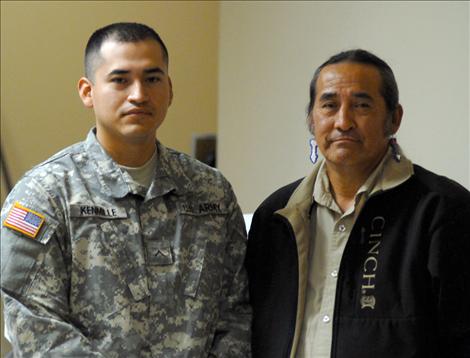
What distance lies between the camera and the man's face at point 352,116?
201cm

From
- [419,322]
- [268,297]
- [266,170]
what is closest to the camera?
[419,322]

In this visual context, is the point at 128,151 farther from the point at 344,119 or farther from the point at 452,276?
the point at 452,276

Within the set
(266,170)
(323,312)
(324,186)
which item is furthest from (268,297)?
(266,170)

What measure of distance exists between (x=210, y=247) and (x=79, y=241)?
358 millimetres

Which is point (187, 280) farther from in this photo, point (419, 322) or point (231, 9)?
point (231, 9)

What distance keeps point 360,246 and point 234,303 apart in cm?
38

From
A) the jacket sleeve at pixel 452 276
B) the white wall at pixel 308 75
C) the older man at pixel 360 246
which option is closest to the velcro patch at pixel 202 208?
the older man at pixel 360 246

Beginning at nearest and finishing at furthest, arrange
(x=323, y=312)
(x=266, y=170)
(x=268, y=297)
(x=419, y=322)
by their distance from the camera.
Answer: (x=419, y=322), (x=323, y=312), (x=268, y=297), (x=266, y=170)

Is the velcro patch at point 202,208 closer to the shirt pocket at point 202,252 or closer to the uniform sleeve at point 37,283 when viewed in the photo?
the shirt pocket at point 202,252

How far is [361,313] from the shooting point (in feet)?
6.22

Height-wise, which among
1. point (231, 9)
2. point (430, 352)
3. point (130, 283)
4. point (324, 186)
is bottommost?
point (430, 352)

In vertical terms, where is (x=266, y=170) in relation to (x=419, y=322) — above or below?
above

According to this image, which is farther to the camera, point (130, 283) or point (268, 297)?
point (268, 297)

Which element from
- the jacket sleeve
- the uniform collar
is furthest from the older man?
the uniform collar
